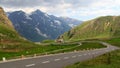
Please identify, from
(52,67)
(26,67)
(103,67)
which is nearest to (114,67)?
(103,67)

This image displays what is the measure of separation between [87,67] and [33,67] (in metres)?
4.37

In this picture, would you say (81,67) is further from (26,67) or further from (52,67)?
(26,67)

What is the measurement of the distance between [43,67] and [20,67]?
1.85 meters

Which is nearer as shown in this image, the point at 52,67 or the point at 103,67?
the point at 103,67

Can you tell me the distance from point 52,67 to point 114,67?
16.8 feet

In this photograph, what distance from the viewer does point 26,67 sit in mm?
27047

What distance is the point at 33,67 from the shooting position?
27.1 m

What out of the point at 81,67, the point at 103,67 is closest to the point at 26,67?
the point at 81,67

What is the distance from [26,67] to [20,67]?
0.51 meters

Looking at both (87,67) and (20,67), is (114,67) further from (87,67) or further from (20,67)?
(20,67)

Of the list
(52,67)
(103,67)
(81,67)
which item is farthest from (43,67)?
(103,67)

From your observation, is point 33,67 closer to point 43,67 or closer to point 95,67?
point 43,67

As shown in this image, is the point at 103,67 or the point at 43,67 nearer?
the point at 103,67

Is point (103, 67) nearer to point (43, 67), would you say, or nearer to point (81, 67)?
point (81, 67)
